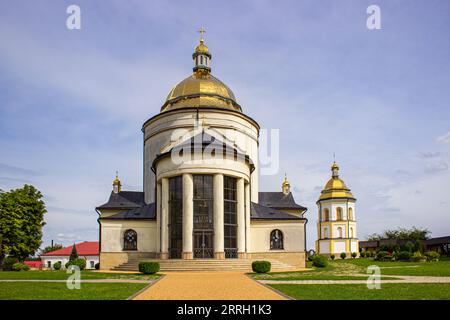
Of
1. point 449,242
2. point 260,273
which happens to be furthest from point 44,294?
point 449,242

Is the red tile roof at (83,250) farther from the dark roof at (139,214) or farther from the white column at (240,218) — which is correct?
the white column at (240,218)

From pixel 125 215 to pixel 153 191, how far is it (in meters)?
4.86

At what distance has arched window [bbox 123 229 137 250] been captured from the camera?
126 ft

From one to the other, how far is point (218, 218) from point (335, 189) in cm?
4699

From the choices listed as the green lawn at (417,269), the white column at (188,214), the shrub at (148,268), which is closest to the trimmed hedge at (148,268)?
the shrub at (148,268)

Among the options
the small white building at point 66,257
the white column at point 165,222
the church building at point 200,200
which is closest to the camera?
the church building at point 200,200

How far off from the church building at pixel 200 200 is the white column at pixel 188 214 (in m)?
0.08

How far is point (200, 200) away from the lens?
33.5 metres

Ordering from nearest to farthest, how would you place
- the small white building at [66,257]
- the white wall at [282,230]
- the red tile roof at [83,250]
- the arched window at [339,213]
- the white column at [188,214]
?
the white column at [188,214], the white wall at [282,230], the small white building at [66,257], the red tile roof at [83,250], the arched window at [339,213]

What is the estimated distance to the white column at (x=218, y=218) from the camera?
33.0m

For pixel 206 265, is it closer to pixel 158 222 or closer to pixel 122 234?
pixel 158 222
